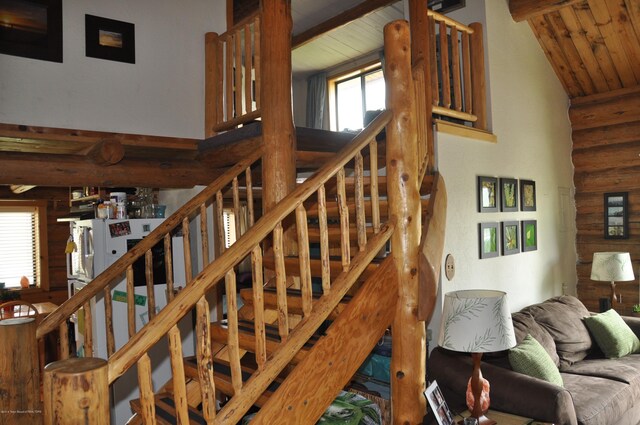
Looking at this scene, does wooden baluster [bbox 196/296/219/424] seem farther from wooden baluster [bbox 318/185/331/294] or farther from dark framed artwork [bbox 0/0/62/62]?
dark framed artwork [bbox 0/0/62/62]

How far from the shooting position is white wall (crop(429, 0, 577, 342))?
4.21 m

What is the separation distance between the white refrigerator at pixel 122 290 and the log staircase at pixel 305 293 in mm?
1214

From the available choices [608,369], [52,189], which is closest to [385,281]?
[608,369]

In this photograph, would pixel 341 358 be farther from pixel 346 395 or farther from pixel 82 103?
pixel 82 103

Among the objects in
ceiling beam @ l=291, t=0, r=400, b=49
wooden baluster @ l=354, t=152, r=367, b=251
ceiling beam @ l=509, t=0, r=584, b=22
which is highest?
Answer: ceiling beam @ l=291, t=0, r=400, b=49

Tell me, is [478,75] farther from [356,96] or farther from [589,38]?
[356,96]

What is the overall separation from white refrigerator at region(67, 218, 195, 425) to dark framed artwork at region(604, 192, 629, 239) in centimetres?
449

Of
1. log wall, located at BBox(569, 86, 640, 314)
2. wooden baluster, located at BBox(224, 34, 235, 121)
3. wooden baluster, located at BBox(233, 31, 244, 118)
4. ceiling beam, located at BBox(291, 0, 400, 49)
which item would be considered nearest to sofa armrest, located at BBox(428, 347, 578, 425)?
wooden baluster, located at BBox(233, 31, 244, 118)

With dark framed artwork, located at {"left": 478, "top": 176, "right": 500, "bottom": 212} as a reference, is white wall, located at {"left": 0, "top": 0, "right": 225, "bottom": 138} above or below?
above

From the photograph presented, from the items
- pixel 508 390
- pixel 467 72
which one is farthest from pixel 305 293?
pixel 467 72

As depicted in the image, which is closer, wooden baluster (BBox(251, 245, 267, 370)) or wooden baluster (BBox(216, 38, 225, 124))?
wooden baluster (BBox(251, 245, 267, 370))

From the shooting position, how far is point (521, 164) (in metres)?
5.08

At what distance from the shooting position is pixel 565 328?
14.3ft

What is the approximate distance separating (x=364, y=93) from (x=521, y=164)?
3082mm
